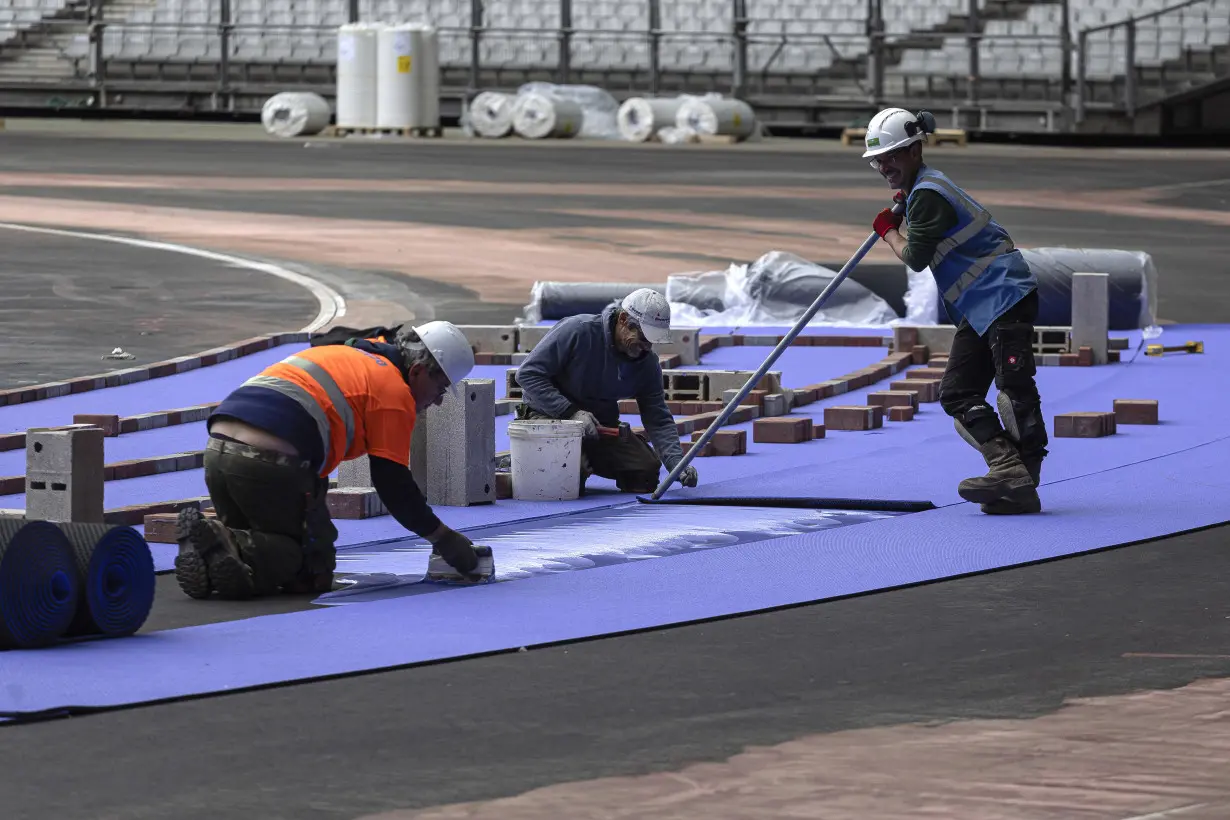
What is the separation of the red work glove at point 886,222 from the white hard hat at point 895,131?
0.27 m

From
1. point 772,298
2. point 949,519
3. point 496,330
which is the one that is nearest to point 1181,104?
point 772,298

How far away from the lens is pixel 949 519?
988cm

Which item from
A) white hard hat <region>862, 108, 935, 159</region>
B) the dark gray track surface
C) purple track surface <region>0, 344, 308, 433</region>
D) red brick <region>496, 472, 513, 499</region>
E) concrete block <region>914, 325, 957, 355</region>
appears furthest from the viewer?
concrete block <region>914, 325, 957, 355</region>

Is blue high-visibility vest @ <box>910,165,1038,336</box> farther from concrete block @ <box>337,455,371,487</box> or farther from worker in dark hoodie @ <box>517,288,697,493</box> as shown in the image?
concrete block @ <box>337,455,371,487</box>

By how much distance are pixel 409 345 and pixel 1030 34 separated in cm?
3842

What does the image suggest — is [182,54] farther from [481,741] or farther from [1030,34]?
[481,741]

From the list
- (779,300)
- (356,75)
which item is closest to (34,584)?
(779,300)

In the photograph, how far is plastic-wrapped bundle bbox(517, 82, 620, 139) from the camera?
4475 centimetres

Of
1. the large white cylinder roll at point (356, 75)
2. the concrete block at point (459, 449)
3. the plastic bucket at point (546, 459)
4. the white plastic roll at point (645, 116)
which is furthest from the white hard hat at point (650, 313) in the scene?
the white plastic roll at point (645, 116)

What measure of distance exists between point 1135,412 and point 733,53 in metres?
33.9

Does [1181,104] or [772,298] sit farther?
[1181,104]

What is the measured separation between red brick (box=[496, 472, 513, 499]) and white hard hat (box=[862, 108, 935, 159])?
91.1 inches

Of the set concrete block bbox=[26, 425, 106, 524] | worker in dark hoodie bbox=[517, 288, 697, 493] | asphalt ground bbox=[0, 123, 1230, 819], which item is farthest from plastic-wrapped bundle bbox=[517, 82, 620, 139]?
concrete block bbox=[26, 425, 106, 524]

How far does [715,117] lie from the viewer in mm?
43062
